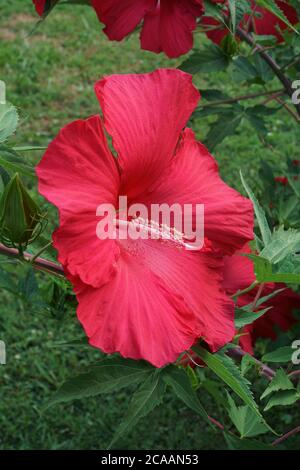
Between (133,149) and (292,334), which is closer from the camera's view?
(133,149)

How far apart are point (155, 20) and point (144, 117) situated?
14.5 inches

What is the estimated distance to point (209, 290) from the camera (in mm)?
893

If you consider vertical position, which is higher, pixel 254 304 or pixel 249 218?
pixel 249 218

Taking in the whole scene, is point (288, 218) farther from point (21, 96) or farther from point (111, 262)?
point (21, 96)

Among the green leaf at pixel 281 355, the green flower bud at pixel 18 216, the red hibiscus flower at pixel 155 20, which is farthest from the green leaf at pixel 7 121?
the green leaf at pixel 281 355

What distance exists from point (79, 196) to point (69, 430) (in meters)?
1.48

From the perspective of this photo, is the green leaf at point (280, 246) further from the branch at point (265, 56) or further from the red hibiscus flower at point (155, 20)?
the branch at point (265, 56)

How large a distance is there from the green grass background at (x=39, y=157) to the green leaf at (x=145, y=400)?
15 cm

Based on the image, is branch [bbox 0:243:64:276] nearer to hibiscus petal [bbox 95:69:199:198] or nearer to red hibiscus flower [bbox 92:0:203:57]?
hibiscus petal [bbox 95:69:199:198]

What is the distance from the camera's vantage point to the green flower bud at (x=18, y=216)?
2.80 feet

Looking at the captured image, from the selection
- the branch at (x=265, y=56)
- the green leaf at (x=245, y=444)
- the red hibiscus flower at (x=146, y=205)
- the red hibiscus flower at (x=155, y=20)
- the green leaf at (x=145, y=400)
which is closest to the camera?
the red hibiscus flower at (x=146, y=205)

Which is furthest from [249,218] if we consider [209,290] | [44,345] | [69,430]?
[44,345]

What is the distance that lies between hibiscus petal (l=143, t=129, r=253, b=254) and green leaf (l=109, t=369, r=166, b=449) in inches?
9.2

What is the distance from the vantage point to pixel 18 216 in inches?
34.1
